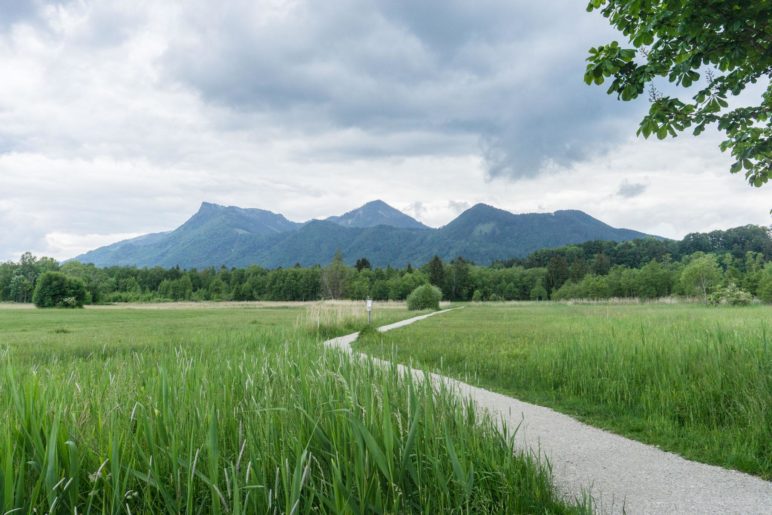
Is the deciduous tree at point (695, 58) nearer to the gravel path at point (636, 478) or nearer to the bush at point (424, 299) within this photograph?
the gravel path at point (636, 478)

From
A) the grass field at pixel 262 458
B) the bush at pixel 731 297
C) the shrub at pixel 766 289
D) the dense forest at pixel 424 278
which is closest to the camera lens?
the grass field at pixel 262 458

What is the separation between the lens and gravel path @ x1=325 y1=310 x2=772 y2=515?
126 inches

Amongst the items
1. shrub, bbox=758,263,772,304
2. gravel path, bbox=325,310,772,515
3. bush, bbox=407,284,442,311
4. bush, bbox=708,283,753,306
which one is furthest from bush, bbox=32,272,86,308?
shrub, bbox=758,263,772,304

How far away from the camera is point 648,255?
132 metres

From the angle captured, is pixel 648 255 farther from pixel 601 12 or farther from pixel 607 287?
pixel 601 12

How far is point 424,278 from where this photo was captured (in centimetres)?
9638

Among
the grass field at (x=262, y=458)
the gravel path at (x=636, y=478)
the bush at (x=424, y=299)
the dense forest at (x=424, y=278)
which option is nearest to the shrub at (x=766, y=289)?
the dense forest at (x=424, y=278)

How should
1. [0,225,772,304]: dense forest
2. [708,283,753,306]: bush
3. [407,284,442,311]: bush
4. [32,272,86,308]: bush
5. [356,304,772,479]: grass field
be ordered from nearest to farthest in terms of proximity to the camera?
[356,304,772,479]: grass field < [708,283,753,306]: bush < [407,284,442,311]: bush < [32,272,86,308]: bush < [0,225,772,304]: dense forest

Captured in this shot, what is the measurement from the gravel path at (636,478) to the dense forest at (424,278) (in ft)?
237

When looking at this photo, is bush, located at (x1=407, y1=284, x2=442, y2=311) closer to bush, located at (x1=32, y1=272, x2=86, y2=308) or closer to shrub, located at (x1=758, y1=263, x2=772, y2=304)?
shrub, located at (x1=758, y1=263, x2=772, y2=304)

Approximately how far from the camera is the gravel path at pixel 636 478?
321 centimetres

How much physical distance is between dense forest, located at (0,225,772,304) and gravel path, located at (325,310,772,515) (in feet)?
237

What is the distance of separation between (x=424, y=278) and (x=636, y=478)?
305ft

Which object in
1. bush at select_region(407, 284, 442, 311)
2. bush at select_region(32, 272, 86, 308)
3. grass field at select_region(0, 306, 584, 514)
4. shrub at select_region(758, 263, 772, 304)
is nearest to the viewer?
grass field at select_region(0, 306, 584, 514)
